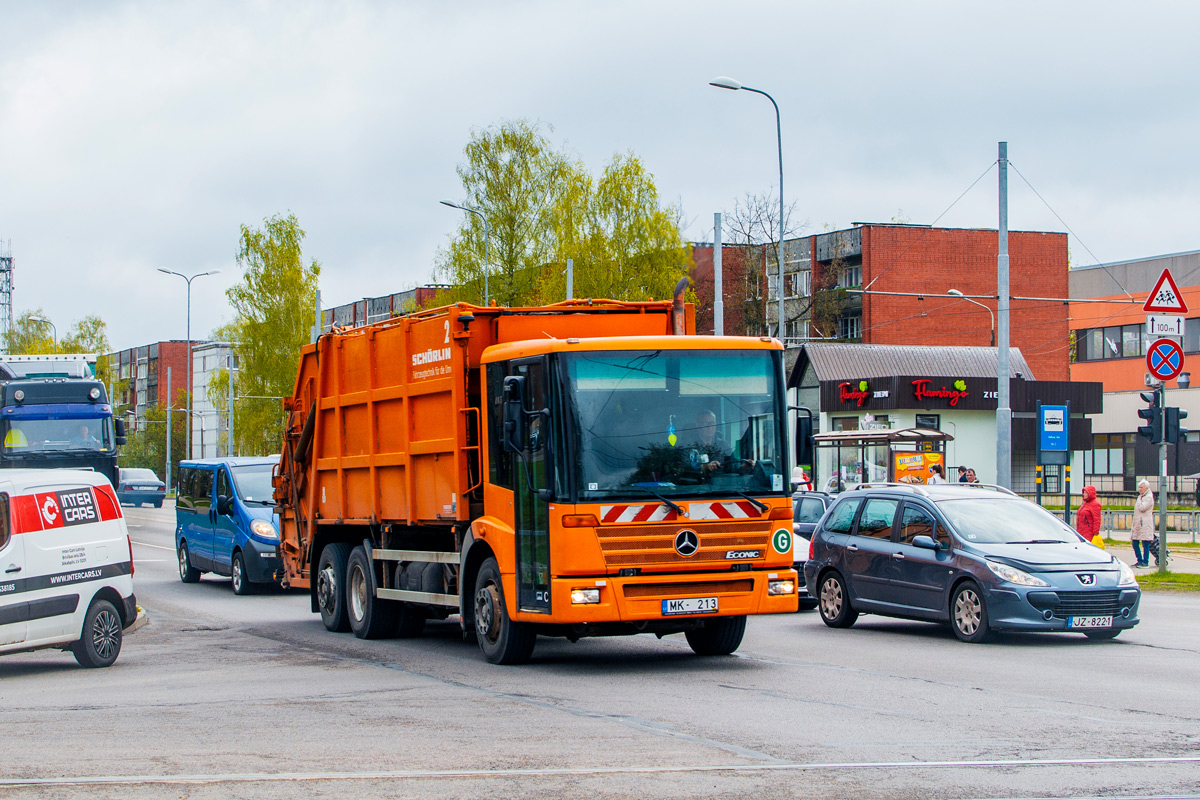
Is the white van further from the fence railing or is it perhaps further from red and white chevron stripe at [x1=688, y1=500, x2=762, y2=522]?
the fence railing

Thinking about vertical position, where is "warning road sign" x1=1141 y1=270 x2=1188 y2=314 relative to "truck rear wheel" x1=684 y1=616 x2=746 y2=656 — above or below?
above

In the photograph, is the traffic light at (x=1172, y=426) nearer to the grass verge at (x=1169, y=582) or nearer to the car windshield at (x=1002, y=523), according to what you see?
the grass verge at (x=1169, y=582)

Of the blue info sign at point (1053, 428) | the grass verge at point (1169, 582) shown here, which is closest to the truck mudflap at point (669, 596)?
the grass verge at point (1169, 582)

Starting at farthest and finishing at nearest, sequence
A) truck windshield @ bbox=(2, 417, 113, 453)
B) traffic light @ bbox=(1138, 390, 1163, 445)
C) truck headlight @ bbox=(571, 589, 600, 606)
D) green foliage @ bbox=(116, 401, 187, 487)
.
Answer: green foliage @ bbox=(116, 401, 187, 487)
truck windshield @ bbox=(2, 417, 113, 453)
traffic light @ bbox=(1138, 390, 1163, 445)
truck headlight @ bbox=(571, 589, 600, 606)

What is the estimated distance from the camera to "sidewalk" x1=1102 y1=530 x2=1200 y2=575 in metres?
26.1

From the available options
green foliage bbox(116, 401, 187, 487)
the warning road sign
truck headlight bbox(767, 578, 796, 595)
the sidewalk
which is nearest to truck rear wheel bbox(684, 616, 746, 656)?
truck headlight bbox(767, 578, 796, 595)

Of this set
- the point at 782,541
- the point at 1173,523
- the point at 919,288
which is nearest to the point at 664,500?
the point at 782,541

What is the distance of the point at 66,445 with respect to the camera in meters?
33.7

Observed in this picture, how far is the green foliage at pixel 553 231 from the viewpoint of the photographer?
50406 millimetres

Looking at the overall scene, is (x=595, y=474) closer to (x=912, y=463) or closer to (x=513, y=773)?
(x=513, y=773)

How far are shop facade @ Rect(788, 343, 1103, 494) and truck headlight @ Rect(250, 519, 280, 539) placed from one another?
85.2 ft

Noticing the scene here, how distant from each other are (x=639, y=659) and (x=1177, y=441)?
1333 centimetres

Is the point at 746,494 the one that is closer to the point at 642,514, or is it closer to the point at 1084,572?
the point at 642,514

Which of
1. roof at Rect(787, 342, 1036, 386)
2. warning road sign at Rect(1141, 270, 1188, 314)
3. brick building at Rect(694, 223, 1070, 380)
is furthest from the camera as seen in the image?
brick building at Rect(694, 223, 1070, 380)
